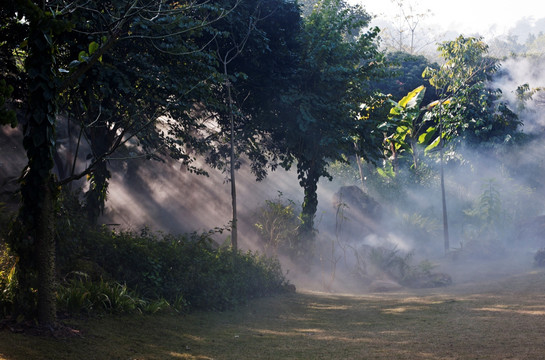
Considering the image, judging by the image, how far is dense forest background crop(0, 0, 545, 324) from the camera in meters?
6.61

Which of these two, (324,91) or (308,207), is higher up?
(324,91)

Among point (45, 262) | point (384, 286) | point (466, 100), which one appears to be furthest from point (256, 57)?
point (466, 100)

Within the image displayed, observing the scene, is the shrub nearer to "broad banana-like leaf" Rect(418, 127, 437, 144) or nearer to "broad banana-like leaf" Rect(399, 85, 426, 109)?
"broad banana-like leaf" Rect(399, 85, 426, 109)

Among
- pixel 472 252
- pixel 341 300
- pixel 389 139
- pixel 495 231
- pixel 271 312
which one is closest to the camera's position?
pixel 271 312

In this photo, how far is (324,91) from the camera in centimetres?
1582

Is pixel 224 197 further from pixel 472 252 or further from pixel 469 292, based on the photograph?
pixel 469 292

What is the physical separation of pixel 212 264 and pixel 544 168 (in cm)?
2240

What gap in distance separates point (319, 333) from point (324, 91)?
916 centimetres

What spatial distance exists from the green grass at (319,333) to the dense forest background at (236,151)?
0.62 meters

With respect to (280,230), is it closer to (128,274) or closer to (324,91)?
(324,91)

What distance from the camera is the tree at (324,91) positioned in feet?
49.7

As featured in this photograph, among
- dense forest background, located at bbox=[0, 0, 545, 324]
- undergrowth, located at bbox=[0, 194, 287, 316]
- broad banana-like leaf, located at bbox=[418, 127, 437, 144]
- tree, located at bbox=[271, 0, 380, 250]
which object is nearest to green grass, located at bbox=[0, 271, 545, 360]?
undergrowth, located at bbox=[0, 194, 287, 316]

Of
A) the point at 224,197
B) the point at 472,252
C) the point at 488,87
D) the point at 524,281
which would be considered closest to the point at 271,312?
the point at 524,281

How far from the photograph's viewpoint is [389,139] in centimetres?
2570
